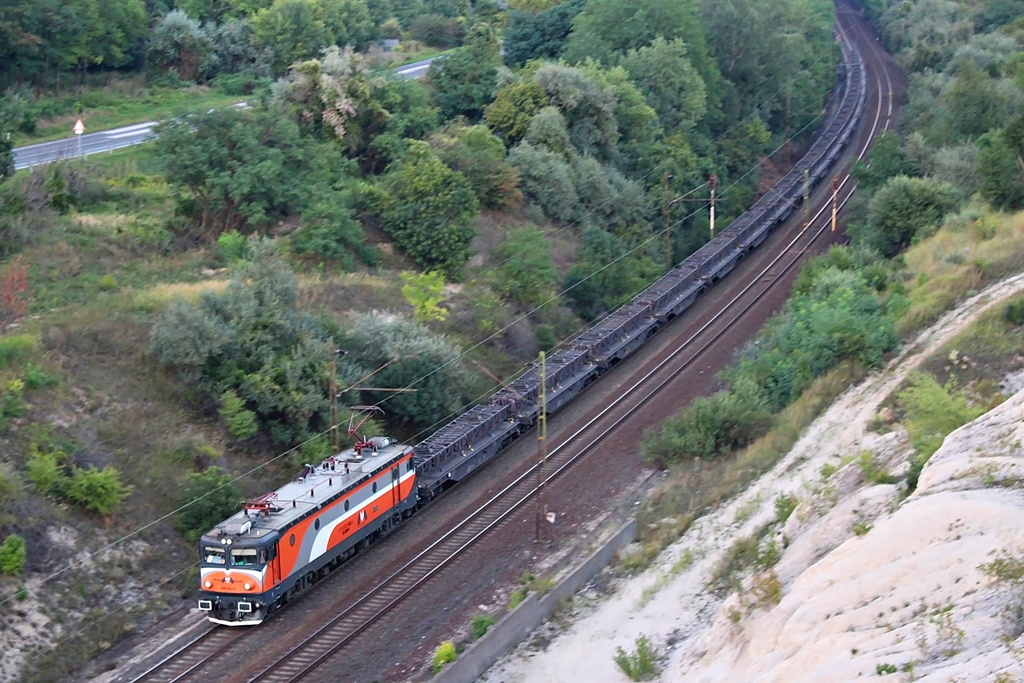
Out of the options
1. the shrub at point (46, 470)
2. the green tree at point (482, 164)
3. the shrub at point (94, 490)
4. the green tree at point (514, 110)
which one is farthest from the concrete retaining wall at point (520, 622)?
the green tree at point (514, 110)

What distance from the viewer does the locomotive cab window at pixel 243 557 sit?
24.5m

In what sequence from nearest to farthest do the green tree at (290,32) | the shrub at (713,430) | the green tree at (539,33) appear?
1. the shrub at (713,430)
2. the green tree at (290,32)
3. the green tree at (539,33)

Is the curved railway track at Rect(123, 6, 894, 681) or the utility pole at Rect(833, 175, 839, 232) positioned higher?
the utility pole at Rect(833, 175, 839, 232)

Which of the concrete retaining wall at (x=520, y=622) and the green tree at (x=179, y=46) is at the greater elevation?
the green tree at (x=179, y=46)

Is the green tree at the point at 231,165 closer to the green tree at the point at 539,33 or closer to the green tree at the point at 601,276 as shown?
the green tree at the point at 601,276

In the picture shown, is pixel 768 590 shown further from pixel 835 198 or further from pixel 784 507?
pixel 835 198

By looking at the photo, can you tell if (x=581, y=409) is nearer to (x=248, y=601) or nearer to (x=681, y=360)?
(x=681, y=360)

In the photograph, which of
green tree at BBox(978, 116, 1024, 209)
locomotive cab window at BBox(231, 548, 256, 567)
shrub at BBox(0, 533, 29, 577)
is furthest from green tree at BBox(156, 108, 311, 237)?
green tree at BBox(978, 116, 1024, 209)

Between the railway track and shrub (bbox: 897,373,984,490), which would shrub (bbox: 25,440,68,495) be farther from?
shrub (bbox: 897,373,984,490)

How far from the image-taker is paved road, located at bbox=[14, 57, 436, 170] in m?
45.7

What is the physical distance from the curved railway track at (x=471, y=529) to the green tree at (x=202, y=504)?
4.21m

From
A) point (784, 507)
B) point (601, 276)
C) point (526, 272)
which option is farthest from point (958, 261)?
point (784, 507)

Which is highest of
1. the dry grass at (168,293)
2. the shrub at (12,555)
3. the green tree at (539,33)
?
the green tree at (539,33)

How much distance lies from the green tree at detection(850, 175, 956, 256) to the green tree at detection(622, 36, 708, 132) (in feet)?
60.4
